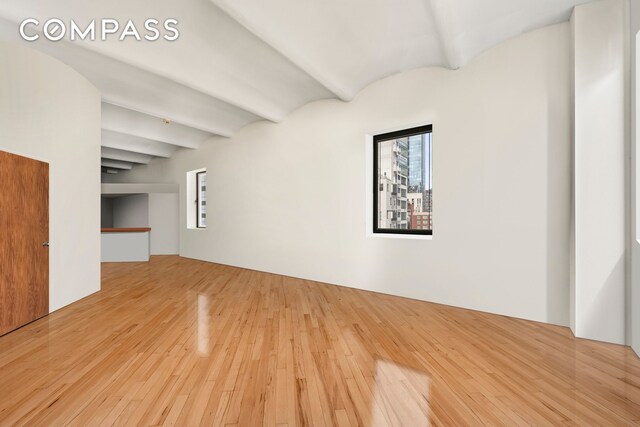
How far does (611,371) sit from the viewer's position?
260 centimetres

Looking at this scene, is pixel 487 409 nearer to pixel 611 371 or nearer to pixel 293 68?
pixel 611 371

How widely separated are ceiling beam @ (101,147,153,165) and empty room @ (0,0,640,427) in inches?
187

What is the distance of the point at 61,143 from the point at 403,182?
4982 millimetres

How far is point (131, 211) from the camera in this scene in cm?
1241

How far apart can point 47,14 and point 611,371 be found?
20.0ft

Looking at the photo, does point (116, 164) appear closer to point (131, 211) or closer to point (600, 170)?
point (131, 211)

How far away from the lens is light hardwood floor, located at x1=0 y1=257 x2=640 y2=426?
6.66ft

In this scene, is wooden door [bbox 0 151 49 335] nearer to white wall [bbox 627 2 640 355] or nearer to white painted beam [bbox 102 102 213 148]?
white painted beam [bbox 102 102 213 148]

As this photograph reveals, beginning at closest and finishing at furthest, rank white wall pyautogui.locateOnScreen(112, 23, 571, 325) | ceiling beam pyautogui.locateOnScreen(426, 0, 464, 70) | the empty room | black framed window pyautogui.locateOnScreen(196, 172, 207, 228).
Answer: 1. the empty room
2. ceiling beam pyautogui.locateOnScreen(426, 0, 464, 70)
3. white wall pyautogui.locateOnScreen(112, 23, 571, 325)
4. black framed window pyautogui.locateOnScreen(196, 172, 207, 228)

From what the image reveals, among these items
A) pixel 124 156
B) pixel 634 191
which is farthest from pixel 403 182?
pixel 124 156

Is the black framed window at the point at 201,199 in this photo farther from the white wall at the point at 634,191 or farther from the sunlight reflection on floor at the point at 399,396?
the white wall at the point at 634,191

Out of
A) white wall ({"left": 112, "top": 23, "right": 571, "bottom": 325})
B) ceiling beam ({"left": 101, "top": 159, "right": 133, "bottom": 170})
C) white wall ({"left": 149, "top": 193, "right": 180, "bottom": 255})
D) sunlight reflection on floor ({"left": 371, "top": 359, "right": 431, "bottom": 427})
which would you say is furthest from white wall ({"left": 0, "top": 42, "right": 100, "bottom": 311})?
ceiling beam ({"left": 101, "top": 159, "right": 133, "bottom": 170})

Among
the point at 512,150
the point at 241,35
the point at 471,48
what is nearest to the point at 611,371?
the point at 512,150

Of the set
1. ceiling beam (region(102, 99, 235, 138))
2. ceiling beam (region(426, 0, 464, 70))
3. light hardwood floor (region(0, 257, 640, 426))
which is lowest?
light hardwood floor (region(0, 257, 640, 426))
